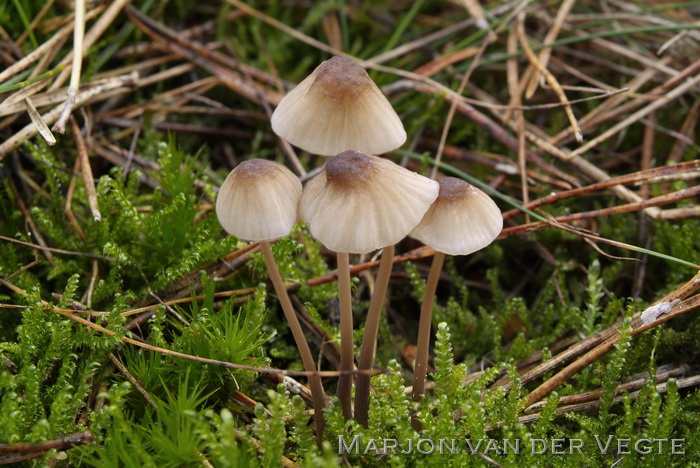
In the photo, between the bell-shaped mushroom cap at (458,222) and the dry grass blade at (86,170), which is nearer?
the bell-shaped mushroom cap at (458,222)

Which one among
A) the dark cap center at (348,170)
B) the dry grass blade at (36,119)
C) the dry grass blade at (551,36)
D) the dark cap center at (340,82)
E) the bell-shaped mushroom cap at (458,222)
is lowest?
the bell-shaped mushroom cap at (458,222)

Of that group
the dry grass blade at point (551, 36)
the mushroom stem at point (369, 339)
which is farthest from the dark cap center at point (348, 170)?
the dry grass blade at point (551, 36)

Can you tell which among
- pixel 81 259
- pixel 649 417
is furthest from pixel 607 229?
pixel 81 259

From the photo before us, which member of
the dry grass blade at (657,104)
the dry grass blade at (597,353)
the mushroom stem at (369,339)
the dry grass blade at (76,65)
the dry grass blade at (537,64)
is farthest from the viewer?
the dry grass blade at (657,104)

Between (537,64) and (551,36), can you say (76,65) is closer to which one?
(537,64)

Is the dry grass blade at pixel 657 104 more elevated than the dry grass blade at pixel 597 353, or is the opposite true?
the dry grass blade at pixel 657 104

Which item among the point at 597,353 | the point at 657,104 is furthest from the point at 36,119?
the point at 657,104

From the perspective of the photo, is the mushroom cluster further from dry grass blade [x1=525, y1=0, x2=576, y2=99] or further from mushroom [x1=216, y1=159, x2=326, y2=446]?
dry grass blade [x1=525, y1=0, x2=576, y2=99]

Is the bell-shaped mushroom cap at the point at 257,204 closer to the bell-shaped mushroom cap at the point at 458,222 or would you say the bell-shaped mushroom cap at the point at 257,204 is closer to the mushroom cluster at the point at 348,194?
the mushroom cluster at the point at 348,194
